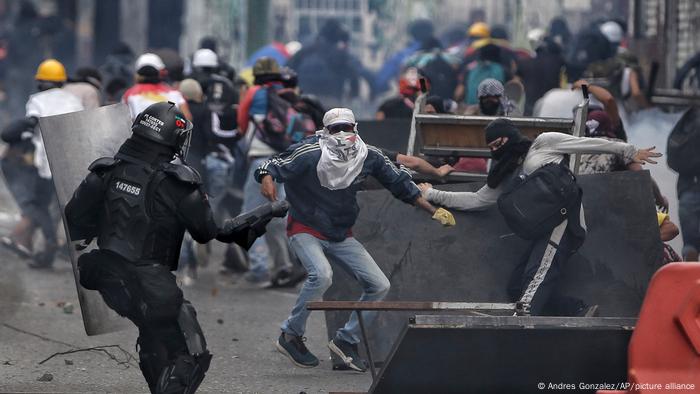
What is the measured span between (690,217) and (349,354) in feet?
11.8

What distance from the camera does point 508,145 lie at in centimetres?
1002

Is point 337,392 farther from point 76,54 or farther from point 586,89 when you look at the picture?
point 76,54

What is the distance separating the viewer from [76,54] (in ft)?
103

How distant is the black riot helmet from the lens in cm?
780

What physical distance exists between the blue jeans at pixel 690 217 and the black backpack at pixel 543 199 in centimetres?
256

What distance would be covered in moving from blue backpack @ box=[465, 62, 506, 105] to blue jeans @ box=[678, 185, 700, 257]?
4.05m

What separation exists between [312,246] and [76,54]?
22364mm

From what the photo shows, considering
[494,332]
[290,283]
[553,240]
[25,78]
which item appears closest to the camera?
[494,332]

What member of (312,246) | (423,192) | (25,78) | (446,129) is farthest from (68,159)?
(25,78)

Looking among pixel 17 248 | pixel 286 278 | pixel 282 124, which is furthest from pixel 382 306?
pixel 17 248

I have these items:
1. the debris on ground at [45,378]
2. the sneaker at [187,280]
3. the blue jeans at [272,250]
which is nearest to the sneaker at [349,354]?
the debris on ground at [45,378]

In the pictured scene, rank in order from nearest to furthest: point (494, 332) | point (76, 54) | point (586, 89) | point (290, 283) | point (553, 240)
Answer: point (494, 332) → point (553, 240) → point (586, 89) → point (290, 283) → point (76, 54)

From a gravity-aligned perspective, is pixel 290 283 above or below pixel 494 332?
below

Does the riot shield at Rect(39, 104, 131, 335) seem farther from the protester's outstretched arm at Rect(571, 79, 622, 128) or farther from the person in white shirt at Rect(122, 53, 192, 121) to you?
the person in white shirt at Rect(122, 53, 192, 121)
